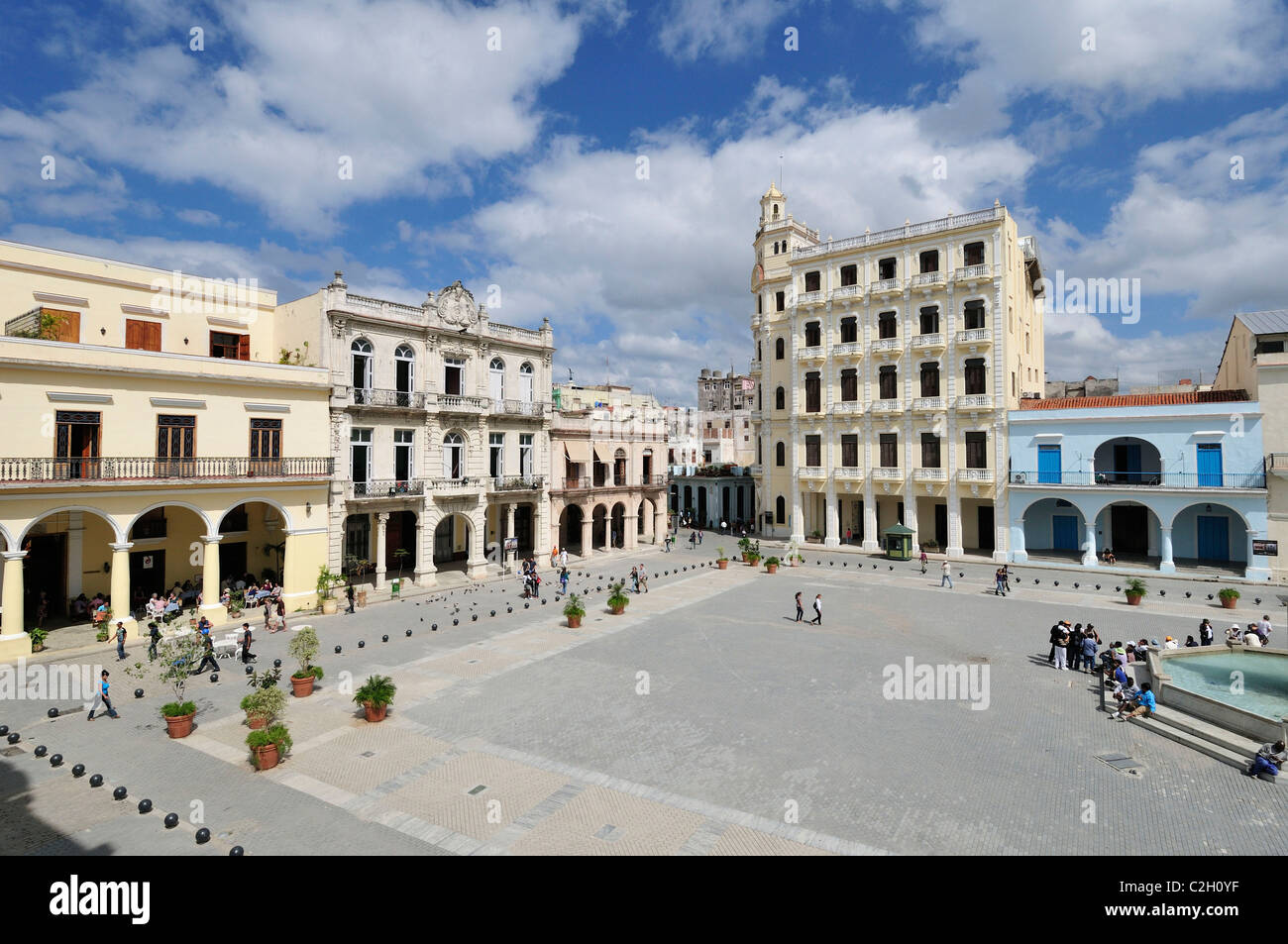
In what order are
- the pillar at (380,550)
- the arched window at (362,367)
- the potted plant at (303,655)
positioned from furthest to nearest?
the pillar at (380,550)
the arched window at (362,367)
the potted plant at (303,655)

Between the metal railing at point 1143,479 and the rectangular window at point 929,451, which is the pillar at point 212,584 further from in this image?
→ the metal railing at point 1143,479

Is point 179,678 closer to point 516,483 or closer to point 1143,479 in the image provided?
point 516,483

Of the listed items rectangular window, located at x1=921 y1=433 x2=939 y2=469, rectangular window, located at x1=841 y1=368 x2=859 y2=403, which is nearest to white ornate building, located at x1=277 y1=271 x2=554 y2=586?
rectangular window, located at x1=841 y1=368 x2=859 y2=403

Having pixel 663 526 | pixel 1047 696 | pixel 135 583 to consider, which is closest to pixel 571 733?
pixel 1047 696

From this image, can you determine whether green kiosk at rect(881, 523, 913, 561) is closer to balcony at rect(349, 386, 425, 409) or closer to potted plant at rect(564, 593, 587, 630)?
potted plant at rect(564, 593, 587, 630)

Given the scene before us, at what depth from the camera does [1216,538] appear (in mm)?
38344

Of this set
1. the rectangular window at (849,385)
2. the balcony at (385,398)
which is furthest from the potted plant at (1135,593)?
the balcony at (385,398)

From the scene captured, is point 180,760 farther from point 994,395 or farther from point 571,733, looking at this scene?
point 994,395

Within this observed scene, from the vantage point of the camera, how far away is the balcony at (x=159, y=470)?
22234mm

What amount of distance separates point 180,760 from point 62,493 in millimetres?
14076

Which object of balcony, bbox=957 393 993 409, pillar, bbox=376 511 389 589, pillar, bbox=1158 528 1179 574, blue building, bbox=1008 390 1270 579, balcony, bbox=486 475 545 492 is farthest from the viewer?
balcony, bbox=957 393 993 409

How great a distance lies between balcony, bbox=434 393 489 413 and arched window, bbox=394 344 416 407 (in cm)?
147

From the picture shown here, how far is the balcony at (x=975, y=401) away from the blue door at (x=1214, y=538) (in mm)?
13331

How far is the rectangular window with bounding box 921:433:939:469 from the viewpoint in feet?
145
